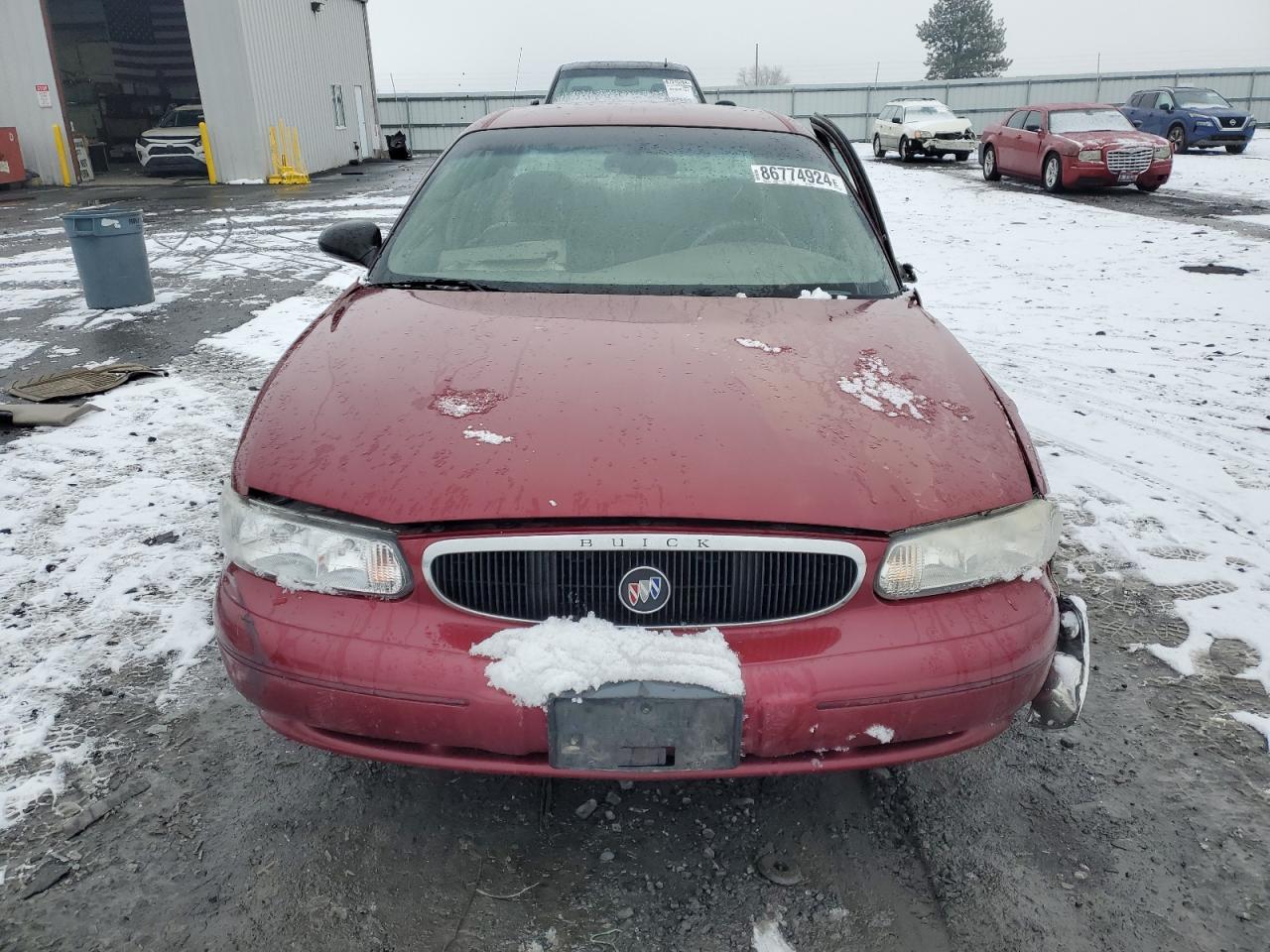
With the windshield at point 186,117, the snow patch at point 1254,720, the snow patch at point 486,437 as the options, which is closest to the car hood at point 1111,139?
the snow patch at point 1254,720

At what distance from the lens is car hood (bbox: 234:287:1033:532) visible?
5.96 feet

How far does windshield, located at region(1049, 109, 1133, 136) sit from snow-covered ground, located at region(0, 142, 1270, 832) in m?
6.95

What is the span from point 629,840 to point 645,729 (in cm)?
51

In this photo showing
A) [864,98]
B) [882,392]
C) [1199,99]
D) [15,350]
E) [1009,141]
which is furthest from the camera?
[864,98]

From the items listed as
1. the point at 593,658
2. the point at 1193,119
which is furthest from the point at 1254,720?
the point at 1193,119

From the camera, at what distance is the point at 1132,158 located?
14742 millimetres

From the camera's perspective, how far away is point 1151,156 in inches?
581

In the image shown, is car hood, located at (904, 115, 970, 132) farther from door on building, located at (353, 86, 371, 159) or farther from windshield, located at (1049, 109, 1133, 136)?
door on building, located at (353, 86, 371, 159)

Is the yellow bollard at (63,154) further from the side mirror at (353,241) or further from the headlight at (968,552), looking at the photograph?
the headlight at (968,552)

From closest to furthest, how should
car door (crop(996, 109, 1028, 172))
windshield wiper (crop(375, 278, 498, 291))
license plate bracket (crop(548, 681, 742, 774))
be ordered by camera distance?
license plate bracket (crop(548, 681, 742, 774))
windshield wiper (crop(375, 278, 498, 291))
car door (crop(996, 109, 1028, 172))

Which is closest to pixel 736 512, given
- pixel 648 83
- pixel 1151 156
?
pixel 648 83

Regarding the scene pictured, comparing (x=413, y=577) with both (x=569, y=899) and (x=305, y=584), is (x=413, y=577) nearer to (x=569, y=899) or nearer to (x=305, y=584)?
(x=305, y=584)

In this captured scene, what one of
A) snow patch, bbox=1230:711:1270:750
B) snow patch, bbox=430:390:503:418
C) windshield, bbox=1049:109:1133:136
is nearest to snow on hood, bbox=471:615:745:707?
snow patch, bbox=430:390:503:418

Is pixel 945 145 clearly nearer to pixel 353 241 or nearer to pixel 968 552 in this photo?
pixel 353 241
